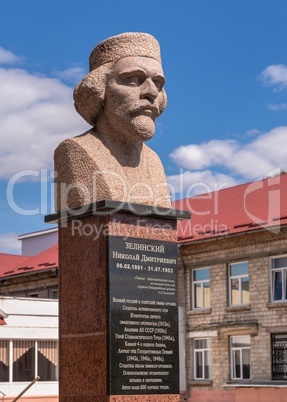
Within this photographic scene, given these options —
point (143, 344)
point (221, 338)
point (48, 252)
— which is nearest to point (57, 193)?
point (143, 344)

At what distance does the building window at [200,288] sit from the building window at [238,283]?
110 centimetres

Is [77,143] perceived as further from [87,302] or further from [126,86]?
[87,302]

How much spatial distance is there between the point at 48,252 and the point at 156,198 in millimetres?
28617

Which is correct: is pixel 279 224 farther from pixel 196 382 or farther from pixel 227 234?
pixel 196 382

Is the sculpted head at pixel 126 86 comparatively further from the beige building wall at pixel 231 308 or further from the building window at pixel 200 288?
the building window at pixel 200 288

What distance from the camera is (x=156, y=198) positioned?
983cm

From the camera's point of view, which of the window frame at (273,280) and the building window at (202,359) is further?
the building window at (202,359)

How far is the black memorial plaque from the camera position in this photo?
891cm

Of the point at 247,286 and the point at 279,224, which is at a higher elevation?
the point at 279,224

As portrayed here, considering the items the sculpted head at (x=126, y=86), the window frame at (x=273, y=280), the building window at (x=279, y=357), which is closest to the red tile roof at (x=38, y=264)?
the window frame at (x=273, y=280)

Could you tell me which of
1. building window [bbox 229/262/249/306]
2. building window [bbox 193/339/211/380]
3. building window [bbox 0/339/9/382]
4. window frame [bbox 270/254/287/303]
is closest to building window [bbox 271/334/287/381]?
window frame [bbox 270/254/287/303]

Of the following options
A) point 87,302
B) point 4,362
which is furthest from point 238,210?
point 87,302

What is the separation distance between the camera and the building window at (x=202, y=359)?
30.2 meters

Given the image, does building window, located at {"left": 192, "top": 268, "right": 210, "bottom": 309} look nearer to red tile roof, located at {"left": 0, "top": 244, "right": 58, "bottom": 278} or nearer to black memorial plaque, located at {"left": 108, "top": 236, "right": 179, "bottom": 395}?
red tile roof, located at {"left": 0, "top": 244, "right": 58, "bottom": 278}
